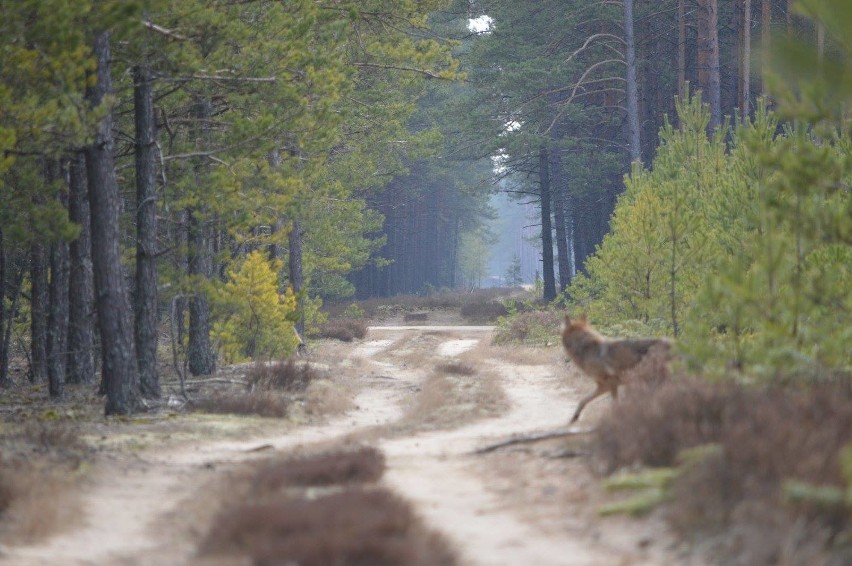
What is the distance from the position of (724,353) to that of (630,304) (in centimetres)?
1103

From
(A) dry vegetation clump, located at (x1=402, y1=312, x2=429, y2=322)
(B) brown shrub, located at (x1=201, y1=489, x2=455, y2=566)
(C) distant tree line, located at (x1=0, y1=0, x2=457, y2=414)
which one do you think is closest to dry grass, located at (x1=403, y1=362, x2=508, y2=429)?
(C) distant tree line, located at (x1=0, y1=0, x2=457, y2=414)

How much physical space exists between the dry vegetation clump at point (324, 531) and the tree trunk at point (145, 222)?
9109 mm

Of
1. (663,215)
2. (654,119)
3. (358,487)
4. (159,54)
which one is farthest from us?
(654,119)

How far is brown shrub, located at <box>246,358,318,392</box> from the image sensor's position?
17859mm

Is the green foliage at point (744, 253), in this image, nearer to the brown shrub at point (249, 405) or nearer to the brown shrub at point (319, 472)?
the brown shrub at point (319, 472)

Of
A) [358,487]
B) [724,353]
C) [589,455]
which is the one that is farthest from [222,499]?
[724,353]

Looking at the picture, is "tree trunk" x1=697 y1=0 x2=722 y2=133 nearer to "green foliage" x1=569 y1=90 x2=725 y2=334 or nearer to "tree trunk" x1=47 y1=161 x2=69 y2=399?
"green foliage" x1=569 y1=90 x2=725 y2=334

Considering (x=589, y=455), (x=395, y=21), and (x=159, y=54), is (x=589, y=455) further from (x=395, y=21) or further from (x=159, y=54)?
(x=395, y=21)

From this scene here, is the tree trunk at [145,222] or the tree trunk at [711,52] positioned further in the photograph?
the tree trunk at [711,52]

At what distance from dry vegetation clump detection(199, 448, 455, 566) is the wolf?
14.9ft

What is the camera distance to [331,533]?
225 inches

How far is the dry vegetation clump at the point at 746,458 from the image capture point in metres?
5.50

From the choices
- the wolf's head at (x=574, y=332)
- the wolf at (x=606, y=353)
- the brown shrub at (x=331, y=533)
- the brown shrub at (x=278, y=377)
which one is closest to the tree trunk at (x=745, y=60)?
the brown shrub at (x=278, y=377)

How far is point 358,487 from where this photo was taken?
7.84m
